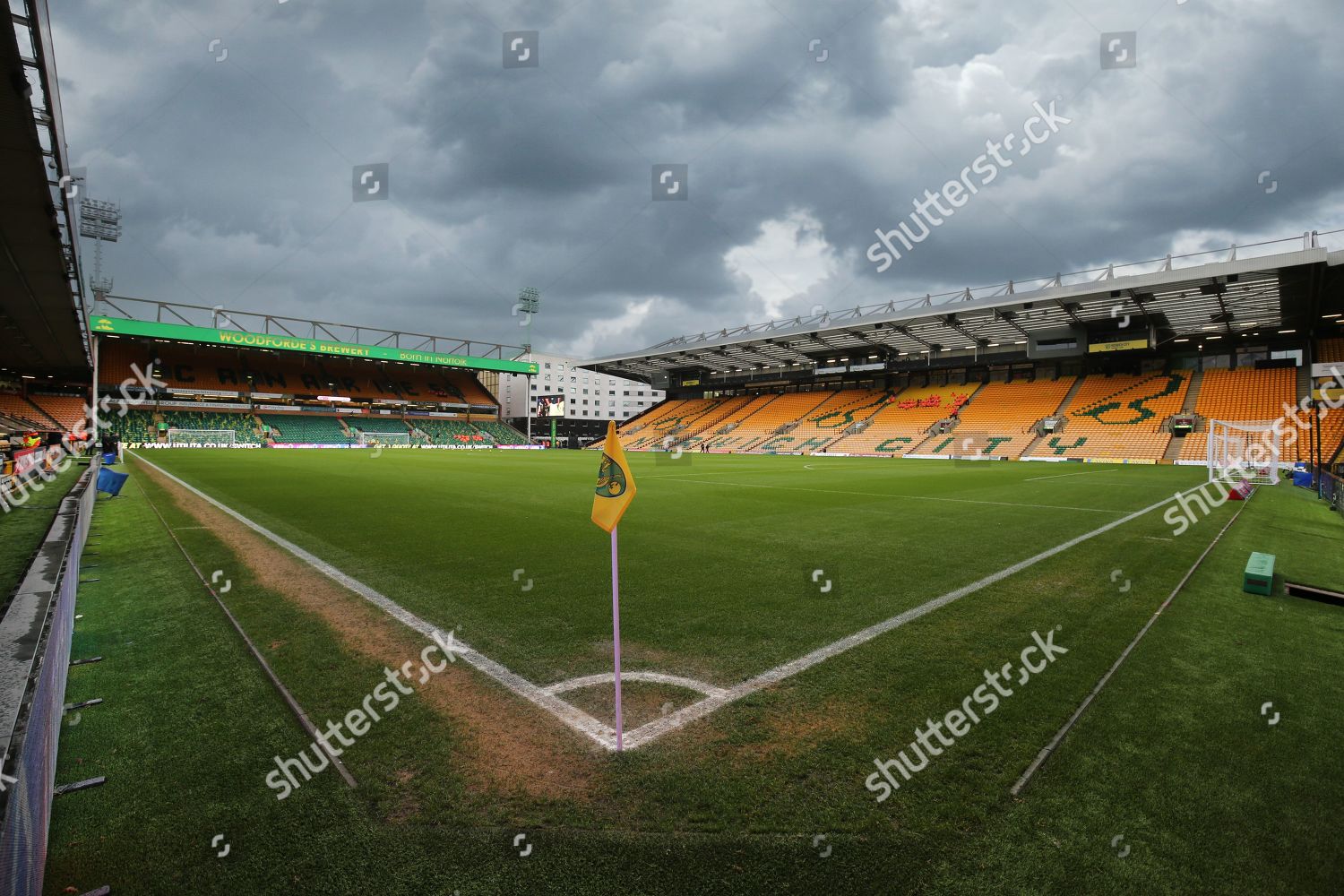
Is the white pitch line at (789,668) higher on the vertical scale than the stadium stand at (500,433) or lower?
lower

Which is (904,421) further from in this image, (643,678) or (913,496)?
(643,678)

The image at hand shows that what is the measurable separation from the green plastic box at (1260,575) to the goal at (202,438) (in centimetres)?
6406

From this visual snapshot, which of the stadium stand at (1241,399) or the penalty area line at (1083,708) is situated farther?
the stadium stand at (1241,399)

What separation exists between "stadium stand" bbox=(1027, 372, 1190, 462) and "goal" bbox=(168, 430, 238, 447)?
212 ft

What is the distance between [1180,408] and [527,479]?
135ft

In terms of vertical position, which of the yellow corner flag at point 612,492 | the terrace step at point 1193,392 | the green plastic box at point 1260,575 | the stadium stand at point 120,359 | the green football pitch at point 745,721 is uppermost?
the stadium stand at point 120,359

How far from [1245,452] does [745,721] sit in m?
41.3

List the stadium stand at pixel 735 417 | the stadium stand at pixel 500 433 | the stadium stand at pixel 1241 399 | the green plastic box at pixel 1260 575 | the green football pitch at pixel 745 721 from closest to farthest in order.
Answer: the green football pitch at pixel 745 721
the green plastic box at pixel 1260 575
the stadium stand at pixel 1241 399
the stadium stand at pixel 735 417
the stadium stand at pixel 500 433

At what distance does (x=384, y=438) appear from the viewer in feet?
203

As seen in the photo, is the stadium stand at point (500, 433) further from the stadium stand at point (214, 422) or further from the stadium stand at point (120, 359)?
the stadium stand at point (120, 359)

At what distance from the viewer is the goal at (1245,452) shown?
25.0m

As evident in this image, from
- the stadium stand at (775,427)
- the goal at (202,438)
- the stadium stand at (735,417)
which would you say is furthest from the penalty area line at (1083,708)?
the goal at (202,438)

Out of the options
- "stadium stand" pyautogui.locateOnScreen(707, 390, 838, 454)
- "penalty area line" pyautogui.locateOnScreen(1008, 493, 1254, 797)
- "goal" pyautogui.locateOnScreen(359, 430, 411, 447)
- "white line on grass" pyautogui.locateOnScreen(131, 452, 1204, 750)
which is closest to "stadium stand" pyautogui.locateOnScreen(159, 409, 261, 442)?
"goal" pyautogui.locateOnScreen(359, 430, 411, 447)

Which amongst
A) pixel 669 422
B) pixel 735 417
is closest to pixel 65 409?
pixel 669 422
